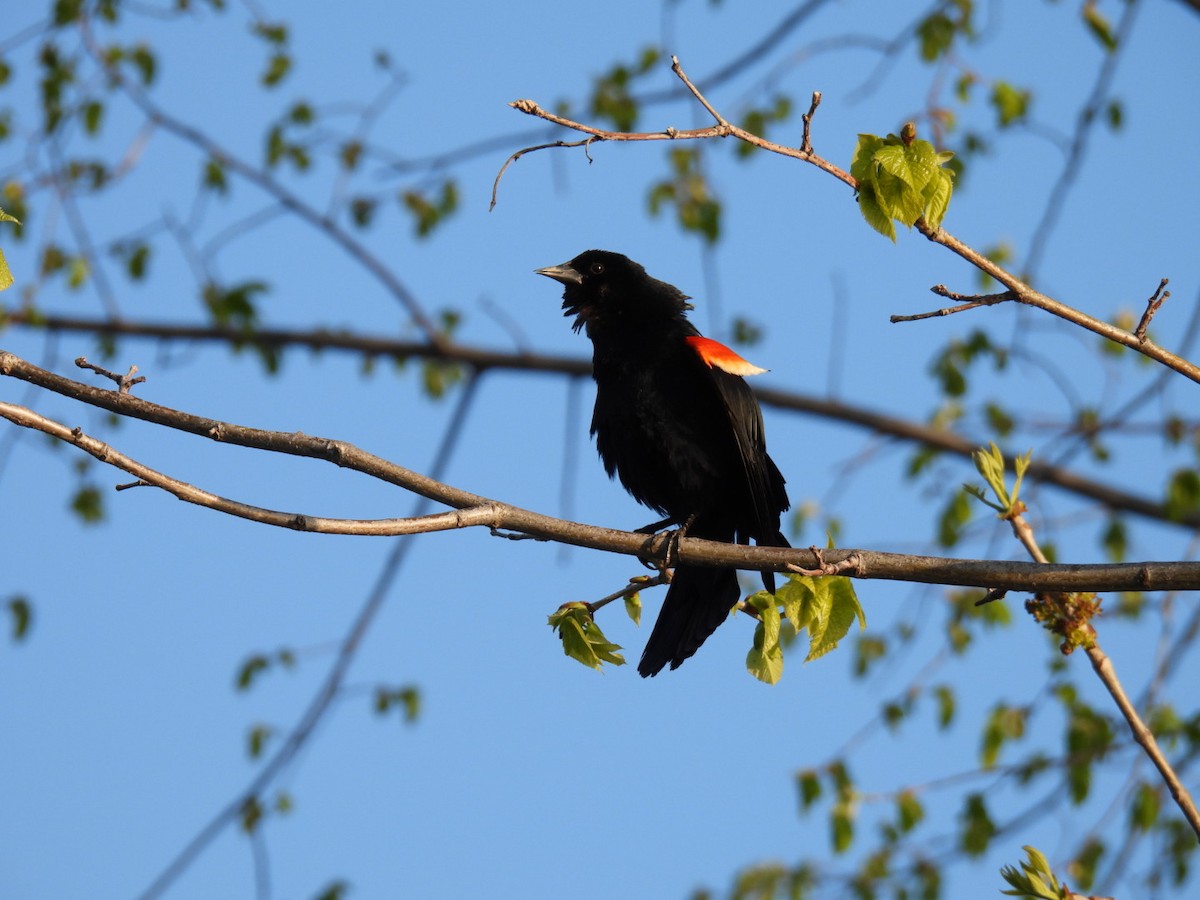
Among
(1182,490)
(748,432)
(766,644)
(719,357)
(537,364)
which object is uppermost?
(537,364)

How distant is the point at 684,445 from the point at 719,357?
301mm

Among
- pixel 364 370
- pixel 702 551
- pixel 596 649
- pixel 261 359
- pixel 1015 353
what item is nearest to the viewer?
pixel 702 551

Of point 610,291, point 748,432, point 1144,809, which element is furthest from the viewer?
point 1144,809

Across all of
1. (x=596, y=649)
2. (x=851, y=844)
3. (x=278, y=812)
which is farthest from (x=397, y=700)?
(x=596, y=649)

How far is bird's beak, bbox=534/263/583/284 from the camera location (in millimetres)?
4352

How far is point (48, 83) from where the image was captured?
7.44 m

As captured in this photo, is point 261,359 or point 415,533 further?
point 261,359

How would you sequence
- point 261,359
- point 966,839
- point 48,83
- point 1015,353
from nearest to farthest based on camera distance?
point 966,839, point 1015,353, point 48,83, point 261,359

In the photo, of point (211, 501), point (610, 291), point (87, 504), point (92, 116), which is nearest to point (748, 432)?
point (610, 291)

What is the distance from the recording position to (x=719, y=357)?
3.66m

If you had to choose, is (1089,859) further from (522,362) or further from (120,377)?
(120,377)

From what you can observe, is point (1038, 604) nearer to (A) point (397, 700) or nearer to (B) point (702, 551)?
(B) point (702, 551)

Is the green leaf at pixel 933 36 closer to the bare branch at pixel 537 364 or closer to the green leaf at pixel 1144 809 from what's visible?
the bare branch at pixel 537 364

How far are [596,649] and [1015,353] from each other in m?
4.67
